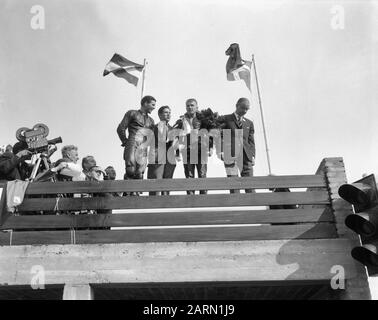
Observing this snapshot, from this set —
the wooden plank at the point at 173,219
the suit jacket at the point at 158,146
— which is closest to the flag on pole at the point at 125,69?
the suit jacket at the point at 158,146

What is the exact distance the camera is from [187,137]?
8.09 metres

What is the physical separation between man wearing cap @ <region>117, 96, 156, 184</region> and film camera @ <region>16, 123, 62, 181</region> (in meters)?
1.41

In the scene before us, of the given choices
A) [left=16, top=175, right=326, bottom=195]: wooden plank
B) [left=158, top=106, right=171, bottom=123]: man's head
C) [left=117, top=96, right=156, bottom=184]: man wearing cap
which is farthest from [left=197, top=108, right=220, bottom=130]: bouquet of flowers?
[left=16, top=175, right=326, bottom=195]: wooden plank

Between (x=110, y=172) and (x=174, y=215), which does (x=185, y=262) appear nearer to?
(x=174, y=215)

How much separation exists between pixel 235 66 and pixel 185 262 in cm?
692

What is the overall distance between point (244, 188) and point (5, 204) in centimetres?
379

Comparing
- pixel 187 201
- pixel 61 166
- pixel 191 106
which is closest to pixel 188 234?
pixel 187 201

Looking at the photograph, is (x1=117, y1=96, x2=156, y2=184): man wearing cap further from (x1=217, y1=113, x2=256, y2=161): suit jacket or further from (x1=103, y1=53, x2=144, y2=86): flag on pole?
(x1=103, y1=53, x2=144, y2=86): flag on pole

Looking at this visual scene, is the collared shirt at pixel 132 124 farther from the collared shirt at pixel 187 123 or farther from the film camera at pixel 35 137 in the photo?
the film camera at pixel 35 137

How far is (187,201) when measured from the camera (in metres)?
6.59

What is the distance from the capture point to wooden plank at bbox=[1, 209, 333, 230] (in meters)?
6.40

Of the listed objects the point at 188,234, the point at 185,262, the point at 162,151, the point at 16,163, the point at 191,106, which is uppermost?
the point at 191,106

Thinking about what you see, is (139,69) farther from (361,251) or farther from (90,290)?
(361,251)

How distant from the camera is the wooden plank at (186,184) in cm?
670
